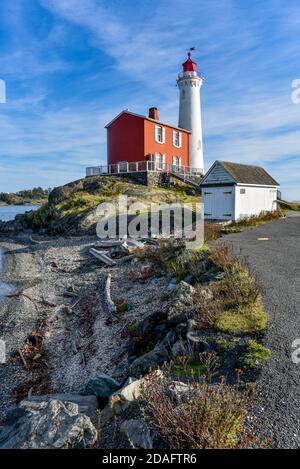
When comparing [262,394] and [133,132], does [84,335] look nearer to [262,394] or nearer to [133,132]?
[262,394]

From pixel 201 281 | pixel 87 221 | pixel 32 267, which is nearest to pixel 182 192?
pixel 87 221

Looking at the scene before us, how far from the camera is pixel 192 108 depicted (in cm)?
4778

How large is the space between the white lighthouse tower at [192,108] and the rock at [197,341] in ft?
136

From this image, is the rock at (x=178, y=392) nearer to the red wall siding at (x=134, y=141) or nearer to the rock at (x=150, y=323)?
A: the rock at (x=150, y=323)

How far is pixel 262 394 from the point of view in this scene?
5.09m

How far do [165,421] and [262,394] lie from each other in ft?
5.85

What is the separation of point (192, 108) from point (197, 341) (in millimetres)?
45778

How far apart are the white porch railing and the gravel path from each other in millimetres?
25765

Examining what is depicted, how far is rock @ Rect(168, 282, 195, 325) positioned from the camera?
8.36 m

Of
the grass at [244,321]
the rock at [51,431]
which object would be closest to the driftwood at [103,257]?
the grass at [244,321]

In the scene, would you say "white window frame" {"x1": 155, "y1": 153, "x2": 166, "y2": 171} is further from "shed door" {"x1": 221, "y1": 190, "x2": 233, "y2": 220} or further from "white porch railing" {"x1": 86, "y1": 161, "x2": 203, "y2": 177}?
"shed door" {"x1": 221, "y1": 190, "x2": 233, "y2": 220}

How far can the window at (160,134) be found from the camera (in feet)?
137

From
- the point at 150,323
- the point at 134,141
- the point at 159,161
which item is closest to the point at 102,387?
the point at 150,323

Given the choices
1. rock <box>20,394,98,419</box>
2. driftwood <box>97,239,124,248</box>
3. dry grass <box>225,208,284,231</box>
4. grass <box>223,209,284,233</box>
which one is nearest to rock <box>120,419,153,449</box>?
rock <box>20,394,98,419</box>
